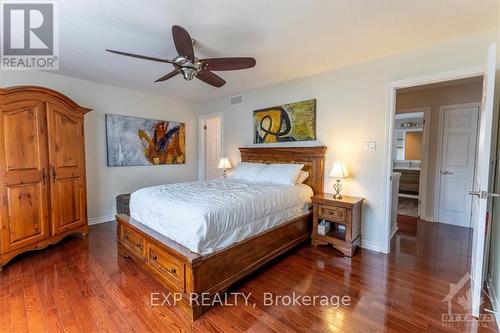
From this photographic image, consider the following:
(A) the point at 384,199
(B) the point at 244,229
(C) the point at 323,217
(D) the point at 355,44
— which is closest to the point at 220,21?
(D) the point at 355,44

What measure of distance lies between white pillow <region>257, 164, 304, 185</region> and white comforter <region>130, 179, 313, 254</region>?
271 mm

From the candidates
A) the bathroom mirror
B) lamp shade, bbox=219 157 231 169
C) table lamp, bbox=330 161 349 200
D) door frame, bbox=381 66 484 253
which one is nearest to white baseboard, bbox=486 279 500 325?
door frame, bbox=381 66 484 253

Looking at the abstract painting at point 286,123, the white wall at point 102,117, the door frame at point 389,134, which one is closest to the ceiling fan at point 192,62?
the abstract painting at point 286,123

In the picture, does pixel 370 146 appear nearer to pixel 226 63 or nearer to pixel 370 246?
pixel 370 246

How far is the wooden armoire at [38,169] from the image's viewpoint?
8.13ft

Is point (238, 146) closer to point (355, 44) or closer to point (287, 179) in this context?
point (287, 179)

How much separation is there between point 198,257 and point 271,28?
2125 mm

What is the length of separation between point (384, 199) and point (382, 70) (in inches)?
63.0

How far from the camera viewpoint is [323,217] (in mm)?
3004

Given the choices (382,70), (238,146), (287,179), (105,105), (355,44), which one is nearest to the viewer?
(355,44)

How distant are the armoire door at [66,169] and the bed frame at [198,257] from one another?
0.96 metres

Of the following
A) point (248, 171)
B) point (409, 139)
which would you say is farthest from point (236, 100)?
point (409, 139)

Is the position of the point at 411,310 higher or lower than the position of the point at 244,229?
lower

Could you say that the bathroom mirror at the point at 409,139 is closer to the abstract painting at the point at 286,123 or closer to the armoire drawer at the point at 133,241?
the abstract painting at the point at 286,123
